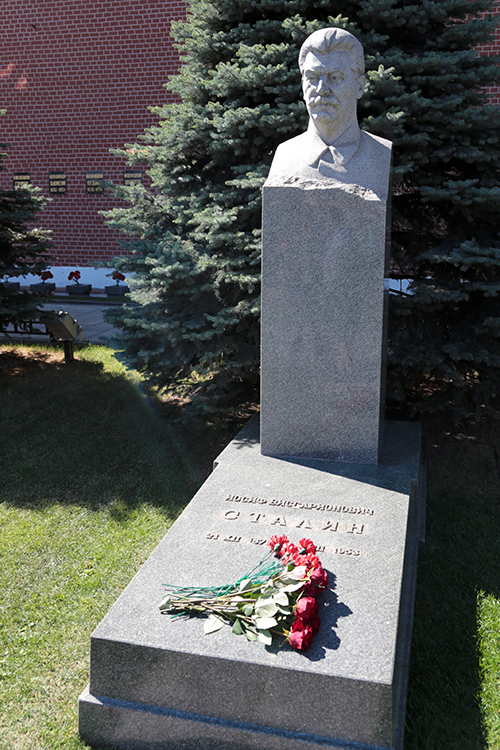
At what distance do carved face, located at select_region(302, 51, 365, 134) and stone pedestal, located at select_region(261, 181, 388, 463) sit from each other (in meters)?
0.42

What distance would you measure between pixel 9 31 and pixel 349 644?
45.2 feet

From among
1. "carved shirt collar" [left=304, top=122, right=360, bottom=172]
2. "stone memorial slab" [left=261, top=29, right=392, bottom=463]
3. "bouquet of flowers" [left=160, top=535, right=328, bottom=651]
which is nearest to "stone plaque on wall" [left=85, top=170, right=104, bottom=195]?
"stone memorial slab" [left=261, top=29, right=392, bottom=463]

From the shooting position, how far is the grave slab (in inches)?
88.7

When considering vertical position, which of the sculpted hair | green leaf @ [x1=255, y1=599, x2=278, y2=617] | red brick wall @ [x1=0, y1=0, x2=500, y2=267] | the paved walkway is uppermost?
red brick wall @ [x1=0, y1=0, x2=500, y2=267]

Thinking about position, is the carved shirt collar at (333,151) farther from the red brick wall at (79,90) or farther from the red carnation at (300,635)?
the red brick wall at (79,90)

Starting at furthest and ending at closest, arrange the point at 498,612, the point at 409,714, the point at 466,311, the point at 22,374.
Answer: the point at 22,374, the point at 466,311, the point at 498,612, the point at 409,714

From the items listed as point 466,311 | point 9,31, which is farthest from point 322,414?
point 9,31

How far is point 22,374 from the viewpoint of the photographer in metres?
7.30

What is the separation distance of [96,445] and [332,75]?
10.8 ft

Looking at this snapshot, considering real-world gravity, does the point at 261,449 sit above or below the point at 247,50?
below

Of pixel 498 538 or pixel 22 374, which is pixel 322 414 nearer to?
pixel 498 538

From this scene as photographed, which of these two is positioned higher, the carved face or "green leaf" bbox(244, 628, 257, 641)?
the carved face

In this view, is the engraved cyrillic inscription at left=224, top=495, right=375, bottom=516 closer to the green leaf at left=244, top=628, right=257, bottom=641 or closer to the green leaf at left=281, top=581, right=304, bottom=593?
the green leaf at left=281, top=581, right=304, bottom=593

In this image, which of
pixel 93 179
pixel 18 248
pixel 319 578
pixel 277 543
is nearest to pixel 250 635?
pixel 319 578
